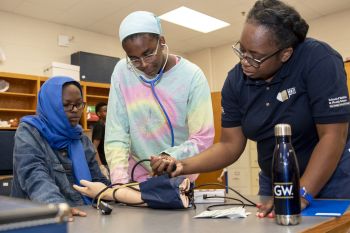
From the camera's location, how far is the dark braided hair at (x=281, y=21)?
3.40 feet

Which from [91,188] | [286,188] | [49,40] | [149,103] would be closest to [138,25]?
[149,103]

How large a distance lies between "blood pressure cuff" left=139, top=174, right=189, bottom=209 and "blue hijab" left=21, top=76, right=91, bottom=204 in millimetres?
420

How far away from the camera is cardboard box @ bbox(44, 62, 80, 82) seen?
4.82m

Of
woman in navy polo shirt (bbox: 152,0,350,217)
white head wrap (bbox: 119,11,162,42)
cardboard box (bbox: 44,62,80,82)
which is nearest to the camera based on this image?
woman in navy polo shirt (bbox: 152,0,350,217)

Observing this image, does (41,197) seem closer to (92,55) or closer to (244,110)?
(244,110)

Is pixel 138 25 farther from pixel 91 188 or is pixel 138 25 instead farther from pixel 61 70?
pixel 61 70

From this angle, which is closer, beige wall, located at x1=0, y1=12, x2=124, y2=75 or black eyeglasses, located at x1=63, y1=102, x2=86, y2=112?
black eyeglasses, located at x1=63, y1=102, x2=86, y2=112

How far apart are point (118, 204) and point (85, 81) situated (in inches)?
167

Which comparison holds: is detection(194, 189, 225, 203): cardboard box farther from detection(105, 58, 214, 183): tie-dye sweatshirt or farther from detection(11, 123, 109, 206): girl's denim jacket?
detection(11, 123, 109, 206): girl's denim jacket

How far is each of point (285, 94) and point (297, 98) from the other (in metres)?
0.04

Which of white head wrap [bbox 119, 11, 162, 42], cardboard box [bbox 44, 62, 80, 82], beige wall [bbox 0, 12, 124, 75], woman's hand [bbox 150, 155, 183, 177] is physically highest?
beige wall [bbox 0, 12, 124, 75]

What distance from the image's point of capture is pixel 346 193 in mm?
1081

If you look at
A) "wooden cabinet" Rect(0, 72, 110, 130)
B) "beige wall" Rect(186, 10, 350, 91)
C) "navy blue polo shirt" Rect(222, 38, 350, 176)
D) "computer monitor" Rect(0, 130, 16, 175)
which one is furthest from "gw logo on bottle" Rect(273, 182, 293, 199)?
"beige wall" Rect(186, 10, 350, 91)

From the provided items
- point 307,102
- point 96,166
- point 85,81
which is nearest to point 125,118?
point 96,166
